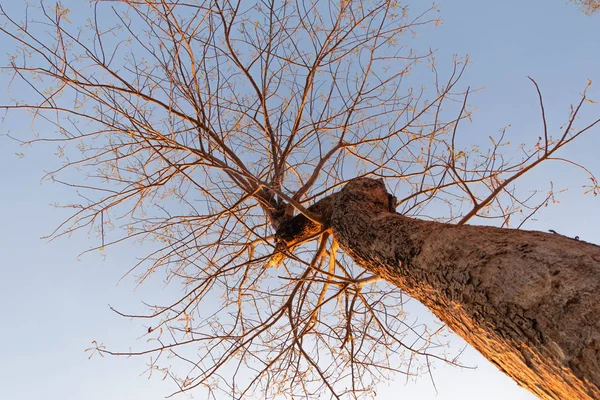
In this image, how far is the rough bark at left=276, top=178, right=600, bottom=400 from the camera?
97cm

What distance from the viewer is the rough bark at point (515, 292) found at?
0.97 m

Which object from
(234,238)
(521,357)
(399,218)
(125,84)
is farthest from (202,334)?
(521,357)

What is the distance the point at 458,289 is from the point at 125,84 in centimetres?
238

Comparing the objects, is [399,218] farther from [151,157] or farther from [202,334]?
[151,157]

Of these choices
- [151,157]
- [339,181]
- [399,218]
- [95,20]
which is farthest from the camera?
[339,181]

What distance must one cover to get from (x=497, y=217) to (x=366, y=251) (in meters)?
1.54

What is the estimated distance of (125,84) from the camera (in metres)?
2.67

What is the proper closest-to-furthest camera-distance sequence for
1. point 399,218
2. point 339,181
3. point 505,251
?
point 505,251 → point 399,218 → point 339,181

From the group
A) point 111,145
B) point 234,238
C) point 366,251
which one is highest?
point 111,145

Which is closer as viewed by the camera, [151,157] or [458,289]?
[458,289]

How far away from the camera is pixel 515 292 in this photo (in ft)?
3.76

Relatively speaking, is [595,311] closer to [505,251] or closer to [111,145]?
[505,251]

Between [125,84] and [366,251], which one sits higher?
[125,84]

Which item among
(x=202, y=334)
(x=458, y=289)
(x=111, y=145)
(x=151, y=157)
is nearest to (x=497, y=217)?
(x=458, y=289)
